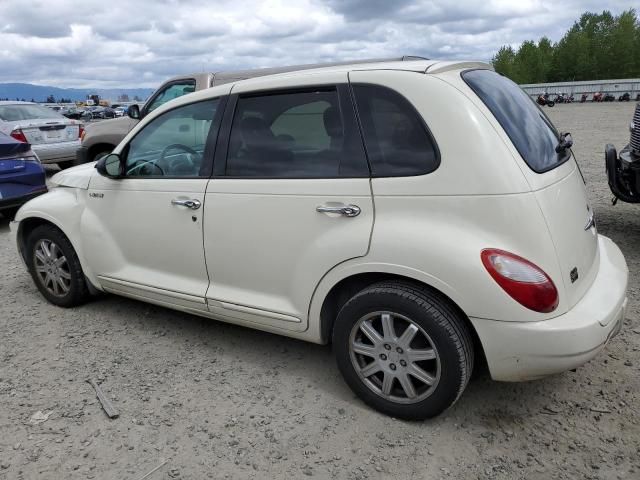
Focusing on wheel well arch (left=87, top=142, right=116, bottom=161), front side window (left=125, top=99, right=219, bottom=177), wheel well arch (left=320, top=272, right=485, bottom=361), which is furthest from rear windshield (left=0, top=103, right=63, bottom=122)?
wheel well arch (left=320, top=272, right=485, bottom=361)

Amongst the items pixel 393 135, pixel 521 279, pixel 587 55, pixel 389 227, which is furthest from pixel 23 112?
pixel 587 55

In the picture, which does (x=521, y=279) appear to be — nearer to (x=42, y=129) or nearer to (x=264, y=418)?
(x=264, y=418)

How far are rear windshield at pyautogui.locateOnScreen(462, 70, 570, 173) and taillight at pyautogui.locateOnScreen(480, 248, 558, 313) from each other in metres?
0.51

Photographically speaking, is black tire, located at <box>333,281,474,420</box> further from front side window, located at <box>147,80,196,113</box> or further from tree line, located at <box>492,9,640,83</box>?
tree line, located at <box>492,9,640,83</box>

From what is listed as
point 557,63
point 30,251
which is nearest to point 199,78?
point 30,251

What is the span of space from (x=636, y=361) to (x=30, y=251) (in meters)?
4.70

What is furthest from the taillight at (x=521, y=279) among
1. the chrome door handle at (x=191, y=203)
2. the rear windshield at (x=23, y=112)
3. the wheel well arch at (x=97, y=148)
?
the rear windshield at (x=23, y=112)

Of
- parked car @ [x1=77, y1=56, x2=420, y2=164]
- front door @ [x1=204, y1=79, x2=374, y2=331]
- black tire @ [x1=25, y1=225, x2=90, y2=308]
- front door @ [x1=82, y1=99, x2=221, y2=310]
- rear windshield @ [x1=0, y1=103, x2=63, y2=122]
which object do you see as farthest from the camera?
rear windshield @ [x1=0, y1=103, x2=63, y2=122]

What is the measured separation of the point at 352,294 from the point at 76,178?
255 centimetres

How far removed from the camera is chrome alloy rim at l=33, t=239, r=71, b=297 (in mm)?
4336

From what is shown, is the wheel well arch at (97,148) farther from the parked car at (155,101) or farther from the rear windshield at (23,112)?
the rear windshield at (23,112)

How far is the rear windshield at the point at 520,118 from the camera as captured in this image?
2.65m

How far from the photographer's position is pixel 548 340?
2373 mm

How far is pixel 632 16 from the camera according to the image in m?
79.3
